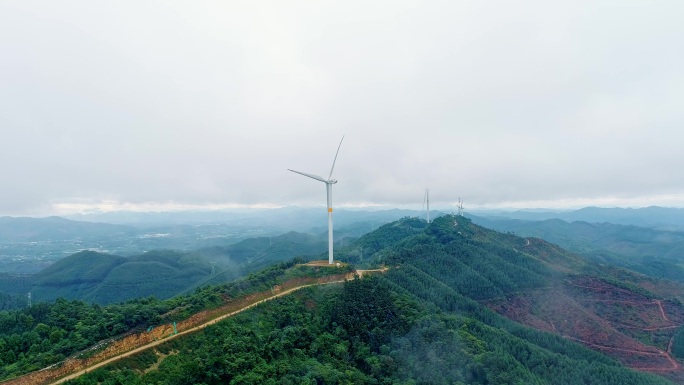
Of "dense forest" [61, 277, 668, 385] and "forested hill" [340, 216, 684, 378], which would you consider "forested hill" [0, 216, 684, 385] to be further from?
"forested hill" [340, 216, 684, 378]

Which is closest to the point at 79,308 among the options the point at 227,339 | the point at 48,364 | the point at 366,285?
the point at 48,364

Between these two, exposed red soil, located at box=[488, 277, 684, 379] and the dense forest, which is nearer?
the dense forest

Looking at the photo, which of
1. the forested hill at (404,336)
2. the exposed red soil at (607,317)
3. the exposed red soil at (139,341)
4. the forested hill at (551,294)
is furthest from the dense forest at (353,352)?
the exposed red soil at (607,317)

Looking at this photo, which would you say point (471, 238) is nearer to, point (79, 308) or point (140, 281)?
point (79, 308)

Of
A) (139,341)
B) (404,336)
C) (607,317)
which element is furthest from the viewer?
(607,317)

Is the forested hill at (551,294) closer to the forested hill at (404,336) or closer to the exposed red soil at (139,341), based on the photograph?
the forested hill at (404,336)

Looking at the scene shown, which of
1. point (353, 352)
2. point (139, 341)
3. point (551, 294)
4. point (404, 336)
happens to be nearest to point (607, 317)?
point (551, 294)

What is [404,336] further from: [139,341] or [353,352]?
[139,341]

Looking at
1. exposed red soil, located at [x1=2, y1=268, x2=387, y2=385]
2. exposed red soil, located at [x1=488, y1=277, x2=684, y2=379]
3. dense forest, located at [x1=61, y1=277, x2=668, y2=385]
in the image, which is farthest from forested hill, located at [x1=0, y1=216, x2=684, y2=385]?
exposed red soil, located at [x1=2, y1=268, x2=387, y2=385]

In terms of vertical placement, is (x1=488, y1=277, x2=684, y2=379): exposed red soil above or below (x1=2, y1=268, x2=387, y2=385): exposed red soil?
below
